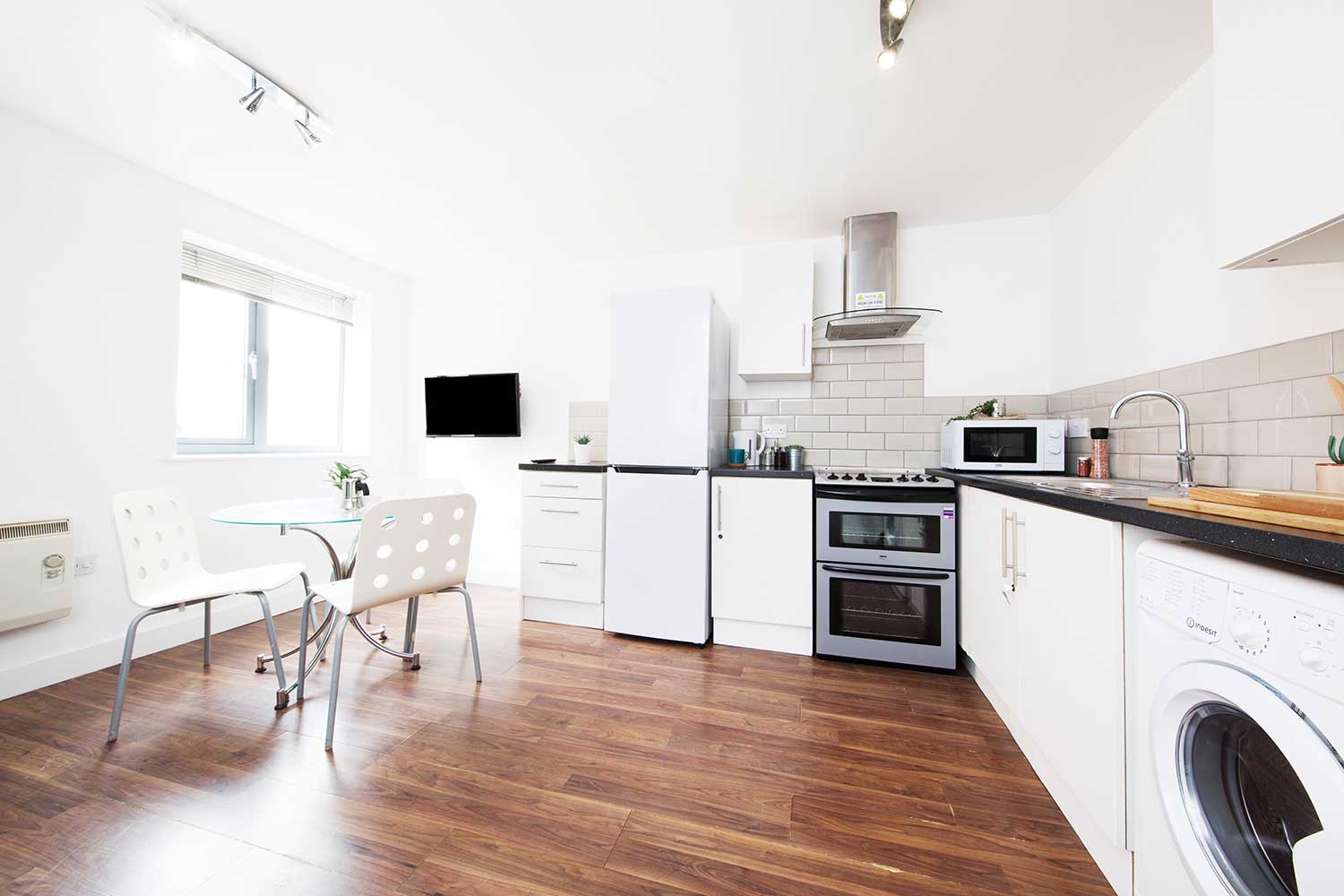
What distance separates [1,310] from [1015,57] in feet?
13.8

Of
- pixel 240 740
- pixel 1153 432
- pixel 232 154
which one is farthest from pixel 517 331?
pixel 1153 432

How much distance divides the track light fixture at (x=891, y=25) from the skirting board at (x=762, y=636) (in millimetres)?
2452

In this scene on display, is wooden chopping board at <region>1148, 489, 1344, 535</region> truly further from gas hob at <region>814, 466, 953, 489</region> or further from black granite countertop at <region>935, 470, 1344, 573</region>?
gas hob at <region>814, 466, 953, 489</region>

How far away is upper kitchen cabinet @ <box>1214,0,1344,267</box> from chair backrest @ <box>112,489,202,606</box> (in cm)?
356

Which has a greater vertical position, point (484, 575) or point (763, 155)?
point (763, 155)

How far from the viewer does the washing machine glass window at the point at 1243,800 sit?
72 centimetres

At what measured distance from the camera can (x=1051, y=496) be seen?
1385 millimetres

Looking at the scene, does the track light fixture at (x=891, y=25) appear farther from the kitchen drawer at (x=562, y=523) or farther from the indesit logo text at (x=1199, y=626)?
the kitchen drawer at (x=562, y=523)

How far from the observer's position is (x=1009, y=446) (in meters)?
2.52

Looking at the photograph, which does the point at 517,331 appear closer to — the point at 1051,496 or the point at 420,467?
the point at 420,467

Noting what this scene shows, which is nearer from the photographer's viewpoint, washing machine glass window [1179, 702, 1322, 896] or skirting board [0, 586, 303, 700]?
washing machine glass window [1179, 702, 1322, 896]

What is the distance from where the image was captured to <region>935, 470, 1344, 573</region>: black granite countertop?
658 mm

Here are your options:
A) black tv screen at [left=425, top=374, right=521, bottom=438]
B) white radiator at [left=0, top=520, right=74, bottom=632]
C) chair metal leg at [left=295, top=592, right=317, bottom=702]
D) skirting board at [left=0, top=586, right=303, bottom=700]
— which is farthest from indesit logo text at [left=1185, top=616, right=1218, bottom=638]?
white radiator at [left=0, top=520, right=74, bottom=632]

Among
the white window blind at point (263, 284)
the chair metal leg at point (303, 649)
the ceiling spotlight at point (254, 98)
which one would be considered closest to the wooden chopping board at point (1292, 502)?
the chair metal leg at point (303, 649)
